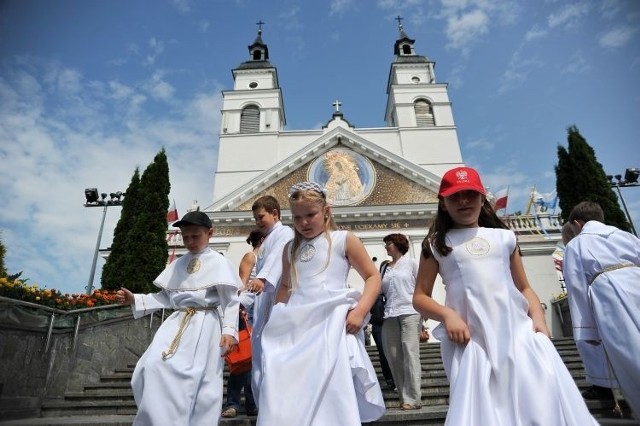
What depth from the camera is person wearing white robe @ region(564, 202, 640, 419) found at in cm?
295

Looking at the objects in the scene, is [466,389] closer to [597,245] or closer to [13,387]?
[597,245]

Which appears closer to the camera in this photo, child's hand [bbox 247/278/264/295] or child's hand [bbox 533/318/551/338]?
child's hand [bbox 533/318/551/338]

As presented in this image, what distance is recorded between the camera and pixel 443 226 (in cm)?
221

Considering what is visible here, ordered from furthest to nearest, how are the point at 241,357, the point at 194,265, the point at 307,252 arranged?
the point at 241,357 → the point at 194,265 → the point at 307,252

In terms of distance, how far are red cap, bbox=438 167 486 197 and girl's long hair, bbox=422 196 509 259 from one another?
0.14 meters

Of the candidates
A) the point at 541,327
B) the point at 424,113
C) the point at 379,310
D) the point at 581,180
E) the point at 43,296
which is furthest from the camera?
the point at 424,113

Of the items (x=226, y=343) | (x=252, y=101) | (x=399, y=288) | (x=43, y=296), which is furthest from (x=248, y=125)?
(x=226, y=343)

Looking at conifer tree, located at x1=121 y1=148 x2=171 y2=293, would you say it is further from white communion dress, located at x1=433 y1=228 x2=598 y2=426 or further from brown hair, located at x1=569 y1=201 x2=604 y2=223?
white communion dress, located at x1=433 y1=228 x2=598 y2=426

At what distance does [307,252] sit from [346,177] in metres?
17.2

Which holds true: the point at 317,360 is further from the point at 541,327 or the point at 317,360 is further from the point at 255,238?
the point at 255,238

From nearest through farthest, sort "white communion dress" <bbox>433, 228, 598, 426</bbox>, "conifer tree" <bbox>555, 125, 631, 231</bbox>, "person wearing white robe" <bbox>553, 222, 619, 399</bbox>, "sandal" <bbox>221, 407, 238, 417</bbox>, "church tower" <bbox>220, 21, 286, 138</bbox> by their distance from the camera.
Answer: "white communion dress" <bbox>433, 228, 598, 426</bbox>
"person wearing white robe" <bbox>553, 222, 619, 399</bbox>
"sandal" <bbox>221, 407, 238, 417</bbox>
"conifer tree" <bbox>555, 125, 631, 231</bbox>
"church tower" <bbox>220, 21, 286, 138</bbox>

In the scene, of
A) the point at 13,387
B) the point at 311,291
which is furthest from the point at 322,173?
the point at 311,291

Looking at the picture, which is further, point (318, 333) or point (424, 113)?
point (424, 113)

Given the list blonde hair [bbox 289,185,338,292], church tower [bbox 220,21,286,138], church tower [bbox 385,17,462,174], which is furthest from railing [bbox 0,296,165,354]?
church tower [bbox 385,17,462,174]
